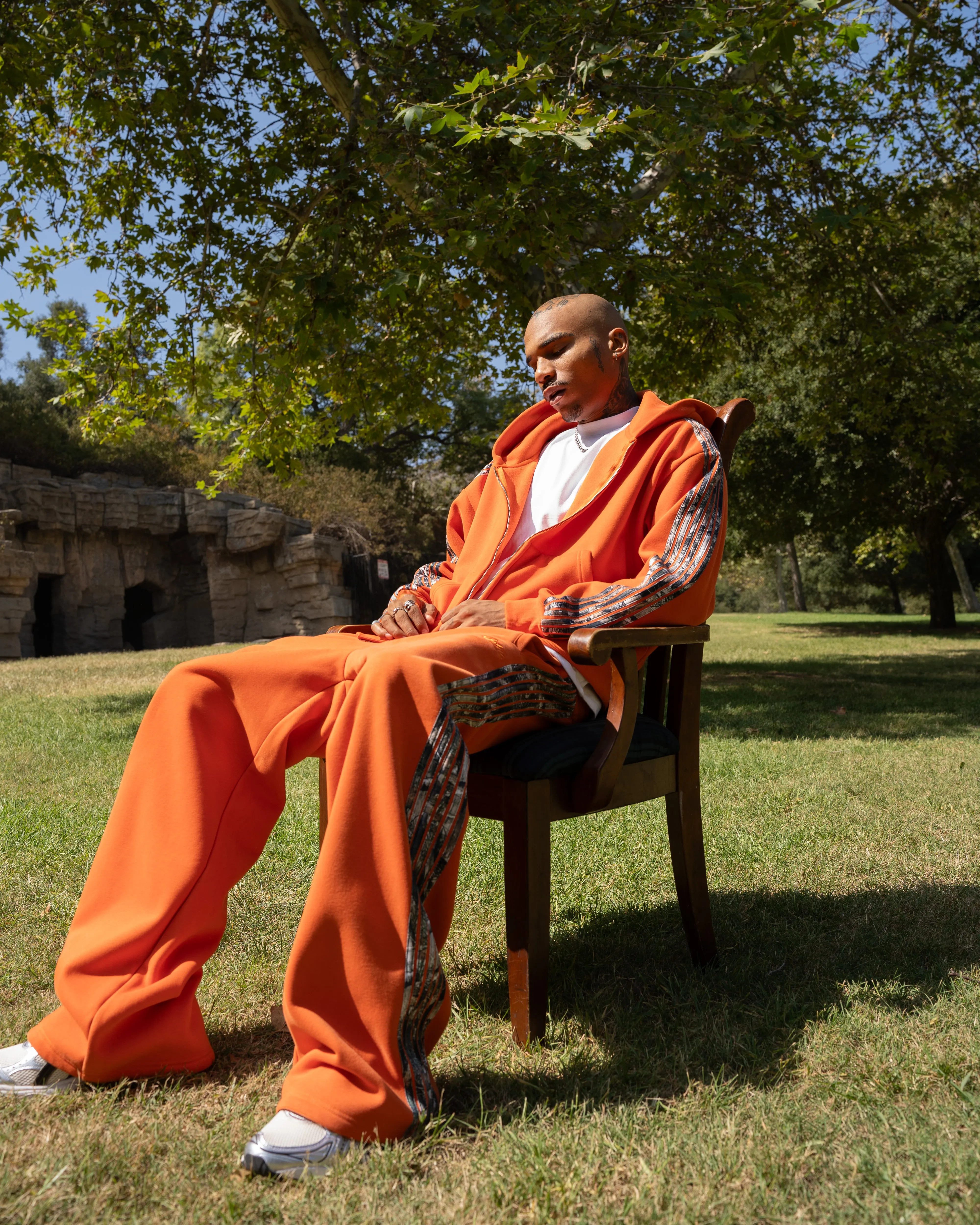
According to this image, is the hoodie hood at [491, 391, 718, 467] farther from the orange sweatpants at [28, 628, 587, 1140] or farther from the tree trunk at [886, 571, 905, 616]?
the tree trunk at [886, 571, 905, 616]

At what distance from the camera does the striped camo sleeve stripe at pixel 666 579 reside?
7.89 feet

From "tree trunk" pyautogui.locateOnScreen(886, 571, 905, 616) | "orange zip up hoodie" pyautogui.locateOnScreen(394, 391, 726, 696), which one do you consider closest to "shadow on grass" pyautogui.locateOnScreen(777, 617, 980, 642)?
"tree trunk" pyautogui.locateOnScreen(886, 571, 905, 616)

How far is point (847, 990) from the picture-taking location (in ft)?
8.31

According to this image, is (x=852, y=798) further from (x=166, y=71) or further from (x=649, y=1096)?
(x=166, y=71)

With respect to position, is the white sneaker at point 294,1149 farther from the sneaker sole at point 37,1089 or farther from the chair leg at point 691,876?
the chair leg at point 691,876

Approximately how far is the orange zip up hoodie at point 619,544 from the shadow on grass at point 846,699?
471 cm

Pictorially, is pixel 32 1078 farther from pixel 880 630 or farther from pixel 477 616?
pixel 880 630

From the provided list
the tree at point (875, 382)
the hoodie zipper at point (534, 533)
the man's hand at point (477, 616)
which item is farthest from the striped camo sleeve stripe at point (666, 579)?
the tree at point (875, 382)

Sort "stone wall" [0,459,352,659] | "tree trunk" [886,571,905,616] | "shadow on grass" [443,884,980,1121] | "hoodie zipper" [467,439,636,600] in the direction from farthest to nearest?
"tree trunk" [886,571,905,616], "stone wall" [0,459,352,659], "hoodie zipper" [467,439,636,600], "shadow on grass" [443,884,980,1121]

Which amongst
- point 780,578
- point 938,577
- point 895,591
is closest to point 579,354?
point 938,577

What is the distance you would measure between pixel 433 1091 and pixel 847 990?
49.3 inches

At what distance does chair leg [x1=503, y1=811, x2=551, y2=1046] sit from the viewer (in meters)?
2.22

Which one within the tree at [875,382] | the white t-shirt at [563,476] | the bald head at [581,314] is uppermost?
the tree at [875,382]

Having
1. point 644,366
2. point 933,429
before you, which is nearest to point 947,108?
point 933,429
